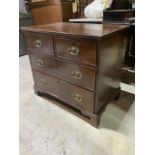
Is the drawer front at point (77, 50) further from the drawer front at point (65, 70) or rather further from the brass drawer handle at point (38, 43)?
the brass drawer handle at point (38, 43)

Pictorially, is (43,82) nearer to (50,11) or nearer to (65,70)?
(65,70)

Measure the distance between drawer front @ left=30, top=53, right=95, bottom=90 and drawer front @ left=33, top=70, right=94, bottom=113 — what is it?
6cm

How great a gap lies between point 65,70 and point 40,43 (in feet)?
1.03

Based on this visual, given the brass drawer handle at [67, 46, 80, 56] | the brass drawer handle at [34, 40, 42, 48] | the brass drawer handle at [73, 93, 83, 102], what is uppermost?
the brass drawer handle at [34, 40, 42, 48]

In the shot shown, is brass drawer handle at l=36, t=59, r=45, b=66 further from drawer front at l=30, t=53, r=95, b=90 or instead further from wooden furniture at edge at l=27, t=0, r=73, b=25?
wooden furniture at edge at l=27, t=0, r=73, b=25

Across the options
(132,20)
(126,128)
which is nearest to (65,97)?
(126,128)

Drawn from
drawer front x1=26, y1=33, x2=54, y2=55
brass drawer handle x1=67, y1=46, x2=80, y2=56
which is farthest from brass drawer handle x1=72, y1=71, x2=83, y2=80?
drawer front x1=26, y1=33, x2=54, y2=55

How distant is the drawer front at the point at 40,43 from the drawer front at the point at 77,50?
7 cm

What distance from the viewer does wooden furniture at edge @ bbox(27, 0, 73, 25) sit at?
205 centimetres

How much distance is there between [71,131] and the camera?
119 cm

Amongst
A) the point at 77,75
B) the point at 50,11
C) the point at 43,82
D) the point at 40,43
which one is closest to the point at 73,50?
the point at 77,75
